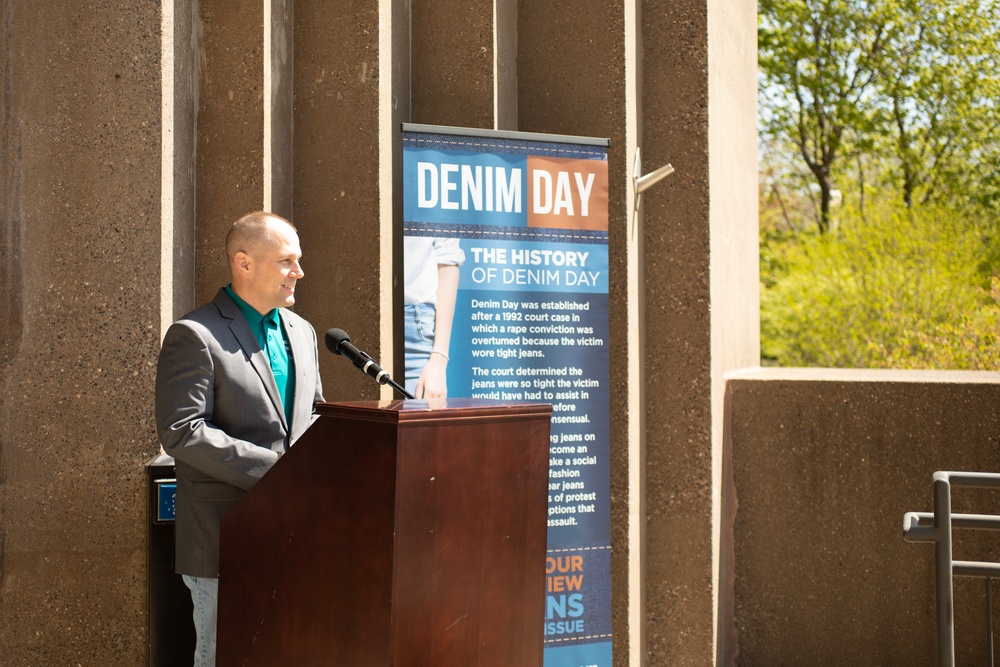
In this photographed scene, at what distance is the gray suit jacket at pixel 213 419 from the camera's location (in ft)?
8.44

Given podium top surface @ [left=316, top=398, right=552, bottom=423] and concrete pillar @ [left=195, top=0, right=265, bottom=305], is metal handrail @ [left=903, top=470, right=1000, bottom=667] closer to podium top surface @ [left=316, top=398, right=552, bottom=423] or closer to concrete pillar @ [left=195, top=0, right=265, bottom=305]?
podium top surface @ [left=316, top=398, right=552, bottom=423]

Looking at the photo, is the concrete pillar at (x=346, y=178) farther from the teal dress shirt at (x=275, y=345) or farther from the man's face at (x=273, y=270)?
the man's face at (x=273, y=270)

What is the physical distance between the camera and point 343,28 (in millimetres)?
4230

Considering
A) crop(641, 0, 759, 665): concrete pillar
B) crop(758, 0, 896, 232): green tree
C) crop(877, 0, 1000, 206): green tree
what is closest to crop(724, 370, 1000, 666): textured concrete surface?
crop(641, 0, 759, 665): concrete pillar

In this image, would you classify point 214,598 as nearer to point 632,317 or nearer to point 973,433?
point 632,317

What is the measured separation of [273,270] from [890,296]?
13.9 metres

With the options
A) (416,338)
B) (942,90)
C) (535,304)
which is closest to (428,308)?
(416,338)

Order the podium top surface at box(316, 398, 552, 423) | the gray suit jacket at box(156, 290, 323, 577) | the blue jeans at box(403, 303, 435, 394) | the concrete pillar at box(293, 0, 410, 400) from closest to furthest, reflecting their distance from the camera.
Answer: the podium top surface at box(316, 398, 552, 423), the gray suit jacket at box(156, 290, 323, 577), the blue jeans at box(403, 303, 435, 394), the concrete pillar at box(293, 0, 410, 400)

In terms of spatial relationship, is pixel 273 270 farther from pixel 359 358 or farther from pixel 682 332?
pixel 682 332

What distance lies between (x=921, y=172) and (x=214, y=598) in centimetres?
2400

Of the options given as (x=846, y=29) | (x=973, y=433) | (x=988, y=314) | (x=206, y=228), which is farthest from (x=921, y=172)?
(x=206, y=228)

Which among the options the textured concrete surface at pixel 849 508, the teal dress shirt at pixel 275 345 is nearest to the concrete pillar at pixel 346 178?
the teal dress shirt at pixel 275 345

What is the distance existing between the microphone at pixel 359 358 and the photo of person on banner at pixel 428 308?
126cm

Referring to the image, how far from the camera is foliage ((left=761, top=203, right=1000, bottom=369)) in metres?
13.2
